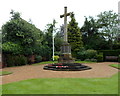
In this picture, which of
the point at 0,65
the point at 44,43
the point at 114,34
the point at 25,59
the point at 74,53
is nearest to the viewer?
the point at 0,65

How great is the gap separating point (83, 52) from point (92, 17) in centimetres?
1366

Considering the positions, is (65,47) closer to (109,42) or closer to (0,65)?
(0,65)

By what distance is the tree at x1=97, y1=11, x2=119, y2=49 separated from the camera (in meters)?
32.9

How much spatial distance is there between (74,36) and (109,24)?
9.05 m

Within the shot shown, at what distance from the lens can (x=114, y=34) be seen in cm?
3306

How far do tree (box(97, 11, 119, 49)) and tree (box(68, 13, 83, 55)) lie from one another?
6166mm

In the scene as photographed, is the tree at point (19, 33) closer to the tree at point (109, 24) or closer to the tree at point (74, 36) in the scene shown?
the tree at point (74, 36)

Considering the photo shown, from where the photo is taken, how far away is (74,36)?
3281 cm

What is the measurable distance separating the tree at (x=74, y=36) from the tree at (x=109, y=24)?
617cm

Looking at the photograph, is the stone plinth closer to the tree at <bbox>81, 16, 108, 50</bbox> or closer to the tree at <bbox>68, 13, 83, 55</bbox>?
the tree at <bbox>68, 13, 83, 55</bbox>

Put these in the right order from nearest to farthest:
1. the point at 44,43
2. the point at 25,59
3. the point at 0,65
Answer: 1. the point at 0,65
2. the point at 25,59
3. the point at 44,43

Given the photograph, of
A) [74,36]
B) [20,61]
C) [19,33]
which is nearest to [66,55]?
[20,61]

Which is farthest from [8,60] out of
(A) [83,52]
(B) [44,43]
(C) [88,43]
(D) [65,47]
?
(C) [88,43]

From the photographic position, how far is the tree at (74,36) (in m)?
32.1
